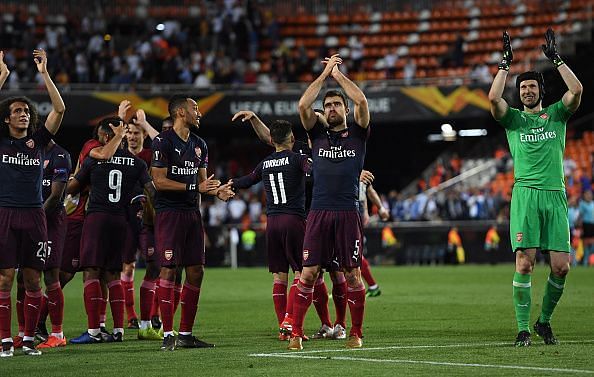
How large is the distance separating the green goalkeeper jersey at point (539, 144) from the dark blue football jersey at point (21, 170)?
4506mm

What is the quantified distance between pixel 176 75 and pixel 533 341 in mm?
27268

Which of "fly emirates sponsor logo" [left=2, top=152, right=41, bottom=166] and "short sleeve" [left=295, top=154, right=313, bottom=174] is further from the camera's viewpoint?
"short sleeve" [left=295, top=154, right=313, bottom=174]

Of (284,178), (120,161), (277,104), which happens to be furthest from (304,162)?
(277,104)

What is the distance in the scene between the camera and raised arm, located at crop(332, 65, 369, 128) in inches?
423

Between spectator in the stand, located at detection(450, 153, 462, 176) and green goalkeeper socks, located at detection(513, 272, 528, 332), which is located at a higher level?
spectator in the stand, located at detection(450, 153, 462, 176)

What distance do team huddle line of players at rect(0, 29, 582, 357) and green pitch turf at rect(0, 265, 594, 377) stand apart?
0.41 metres

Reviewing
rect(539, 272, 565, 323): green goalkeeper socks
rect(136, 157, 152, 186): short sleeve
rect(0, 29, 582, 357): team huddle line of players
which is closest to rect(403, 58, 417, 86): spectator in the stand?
rect(136, 157, 152, 186): short sleeve

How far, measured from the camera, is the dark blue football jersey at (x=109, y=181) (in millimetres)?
12562

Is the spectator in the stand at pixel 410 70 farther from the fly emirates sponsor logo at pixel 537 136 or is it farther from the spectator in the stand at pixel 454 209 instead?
the fly emirates sponsor logo at pixel 537 136

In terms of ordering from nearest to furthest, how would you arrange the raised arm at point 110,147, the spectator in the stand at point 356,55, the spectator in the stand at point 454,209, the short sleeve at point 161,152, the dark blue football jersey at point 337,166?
the dark blue football jersey at point 337,166 → the short sleeve at point 161,152 → the raised arm at point 110,147 → the spectator in the stand at point 454,209 → the spectator in the stand at point 356,55

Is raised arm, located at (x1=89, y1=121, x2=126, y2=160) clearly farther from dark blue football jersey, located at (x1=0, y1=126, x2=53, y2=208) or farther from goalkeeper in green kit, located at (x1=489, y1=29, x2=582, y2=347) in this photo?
goalkeeper in green kit, located at (x1=489, y1=29, x2=582, y2=347)

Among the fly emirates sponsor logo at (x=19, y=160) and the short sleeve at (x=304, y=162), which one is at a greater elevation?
the short sleeve at (x=304, y=162)

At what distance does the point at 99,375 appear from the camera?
921 centimetres

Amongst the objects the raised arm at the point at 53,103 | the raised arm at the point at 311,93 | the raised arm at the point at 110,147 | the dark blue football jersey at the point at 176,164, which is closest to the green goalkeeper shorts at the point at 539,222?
the raised arm at the point at 311,93
